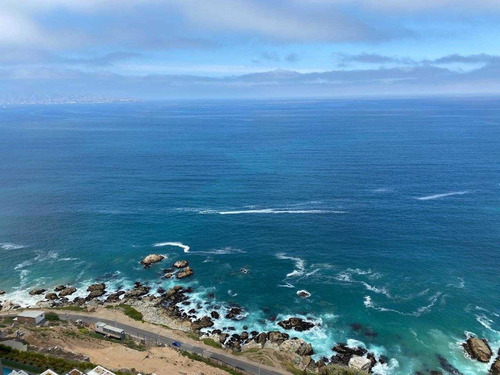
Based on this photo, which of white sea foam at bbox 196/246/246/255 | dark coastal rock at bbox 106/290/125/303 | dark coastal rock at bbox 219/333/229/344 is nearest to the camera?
dark coastal rock at bbox 219/333/229/344

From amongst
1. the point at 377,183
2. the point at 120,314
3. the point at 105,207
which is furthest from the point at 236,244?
the point at 377,183

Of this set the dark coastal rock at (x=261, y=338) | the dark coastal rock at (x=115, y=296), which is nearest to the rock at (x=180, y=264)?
the dark coastal rock at (x=115, y=296)

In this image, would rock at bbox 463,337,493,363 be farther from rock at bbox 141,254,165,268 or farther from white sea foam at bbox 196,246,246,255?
rock at bbox 141,254,165,268

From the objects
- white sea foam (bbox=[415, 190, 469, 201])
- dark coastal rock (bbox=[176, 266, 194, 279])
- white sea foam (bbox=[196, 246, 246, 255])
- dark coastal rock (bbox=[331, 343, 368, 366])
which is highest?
white sea foam (bbox=[415, 190, 469, 201])

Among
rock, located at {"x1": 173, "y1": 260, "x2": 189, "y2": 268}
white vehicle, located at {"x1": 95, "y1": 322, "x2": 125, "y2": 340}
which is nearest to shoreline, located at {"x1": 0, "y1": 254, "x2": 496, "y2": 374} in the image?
rock, located at {"x1": 173, "y1": 260, "x2": 189, "y2": 268}

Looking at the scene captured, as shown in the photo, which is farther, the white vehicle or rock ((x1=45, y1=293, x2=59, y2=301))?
rock ((x1=45, y1=293, x2=59, y2=301))

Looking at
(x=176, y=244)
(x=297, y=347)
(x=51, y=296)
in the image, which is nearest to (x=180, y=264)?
(x=176, y=244)
